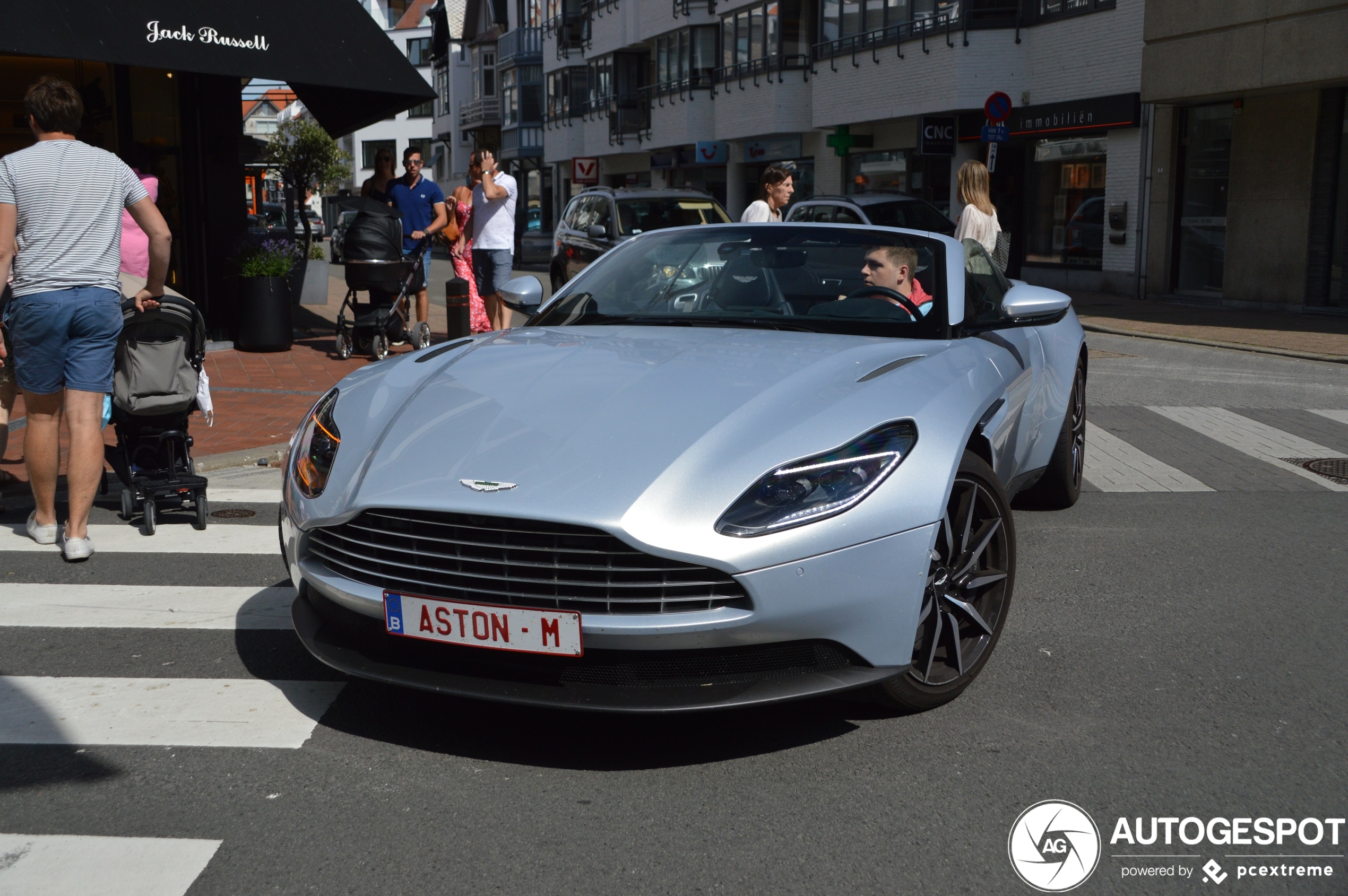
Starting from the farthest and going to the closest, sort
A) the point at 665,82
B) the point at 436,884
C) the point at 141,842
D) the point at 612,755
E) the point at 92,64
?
the point at 665,82
the point at 92,64
the point at 612,755
the point at 141,842
the point at 436,884

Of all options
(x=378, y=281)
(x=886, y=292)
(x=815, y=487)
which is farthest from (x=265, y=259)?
(x=815, y=487)

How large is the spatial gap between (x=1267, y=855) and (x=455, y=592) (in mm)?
1942

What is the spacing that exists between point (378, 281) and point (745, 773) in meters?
9.69

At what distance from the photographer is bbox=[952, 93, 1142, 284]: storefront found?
24453 mm

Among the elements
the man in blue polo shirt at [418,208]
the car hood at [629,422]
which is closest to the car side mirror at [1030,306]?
the car hood at [629,422]

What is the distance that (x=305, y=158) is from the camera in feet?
127

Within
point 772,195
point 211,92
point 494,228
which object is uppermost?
point 211,92

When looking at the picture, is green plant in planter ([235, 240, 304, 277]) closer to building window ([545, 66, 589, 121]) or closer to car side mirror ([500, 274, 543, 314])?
car side mirror ([500, 274, 543, 314])

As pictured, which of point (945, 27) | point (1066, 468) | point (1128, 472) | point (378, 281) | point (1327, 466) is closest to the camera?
point (1066, 468)

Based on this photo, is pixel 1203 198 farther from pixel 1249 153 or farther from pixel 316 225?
pixel 316 225

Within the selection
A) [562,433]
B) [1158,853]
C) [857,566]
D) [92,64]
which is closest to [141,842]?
[562,433]

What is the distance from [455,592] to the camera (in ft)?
10.8


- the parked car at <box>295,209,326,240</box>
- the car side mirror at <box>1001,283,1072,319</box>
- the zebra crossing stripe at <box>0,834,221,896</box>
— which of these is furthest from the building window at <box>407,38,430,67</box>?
the zebra crossing stripe at <box>0,834,221,896</box>

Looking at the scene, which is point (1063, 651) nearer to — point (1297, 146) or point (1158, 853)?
point (1158, 853)
